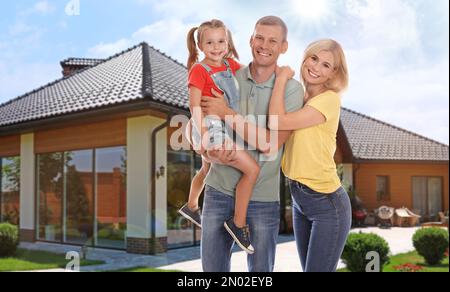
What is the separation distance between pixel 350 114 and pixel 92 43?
12.9m

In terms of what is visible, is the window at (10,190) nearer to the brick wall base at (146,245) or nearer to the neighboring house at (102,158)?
the neighboring house at (102,158)

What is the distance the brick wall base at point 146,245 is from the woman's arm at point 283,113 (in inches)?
256

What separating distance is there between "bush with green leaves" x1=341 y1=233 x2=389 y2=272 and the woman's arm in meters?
4.26

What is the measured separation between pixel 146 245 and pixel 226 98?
6.52 m

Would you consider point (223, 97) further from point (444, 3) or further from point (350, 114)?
point (350, 114)

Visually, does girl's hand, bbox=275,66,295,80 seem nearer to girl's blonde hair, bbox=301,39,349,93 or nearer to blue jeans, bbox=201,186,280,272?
girl's blonde hair, bbox=301,39,349,93

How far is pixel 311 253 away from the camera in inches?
57.6

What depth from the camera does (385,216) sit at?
12133mm

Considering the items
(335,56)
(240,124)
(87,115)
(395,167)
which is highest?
(87,115)

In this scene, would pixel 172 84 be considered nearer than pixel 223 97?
No

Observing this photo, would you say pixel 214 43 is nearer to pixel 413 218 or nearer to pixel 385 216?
pixel 385 216

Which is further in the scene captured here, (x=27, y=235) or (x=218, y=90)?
(x=27, y=235)

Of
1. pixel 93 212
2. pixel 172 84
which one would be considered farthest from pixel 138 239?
pixel 172 84

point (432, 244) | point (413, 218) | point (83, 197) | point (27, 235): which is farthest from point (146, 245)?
point (413, 218)
